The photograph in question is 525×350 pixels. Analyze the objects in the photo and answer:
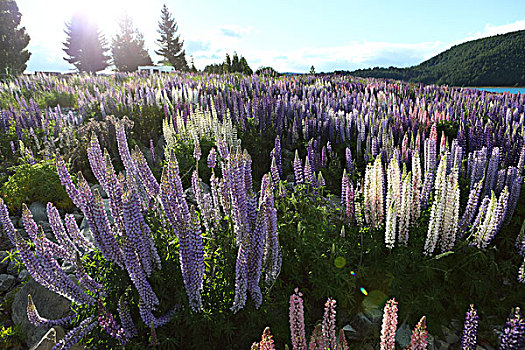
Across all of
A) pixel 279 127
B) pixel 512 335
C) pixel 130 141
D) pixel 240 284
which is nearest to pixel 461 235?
pixel 512 335

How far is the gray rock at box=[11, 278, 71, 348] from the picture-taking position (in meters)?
3.86

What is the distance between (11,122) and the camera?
30.8ft

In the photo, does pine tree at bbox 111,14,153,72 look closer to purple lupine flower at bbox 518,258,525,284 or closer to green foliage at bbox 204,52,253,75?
green foliage at bbox 204,52,253,75

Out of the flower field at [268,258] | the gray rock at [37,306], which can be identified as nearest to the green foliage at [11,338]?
the gray rock at [37,306]

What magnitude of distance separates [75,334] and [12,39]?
197ft

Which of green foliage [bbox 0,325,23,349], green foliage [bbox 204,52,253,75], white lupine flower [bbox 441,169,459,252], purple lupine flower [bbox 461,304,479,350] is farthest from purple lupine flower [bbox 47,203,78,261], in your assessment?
green foliage [bbox 204,52,253,75]

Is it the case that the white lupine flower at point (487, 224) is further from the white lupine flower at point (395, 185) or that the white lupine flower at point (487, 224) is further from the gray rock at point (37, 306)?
the gray rock at point (37, 306)

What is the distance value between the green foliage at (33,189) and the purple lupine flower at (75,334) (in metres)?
3.69

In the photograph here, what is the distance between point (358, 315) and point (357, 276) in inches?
17.9

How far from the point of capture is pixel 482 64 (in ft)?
205

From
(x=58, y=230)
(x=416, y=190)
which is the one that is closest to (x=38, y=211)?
(x=58, y=230)

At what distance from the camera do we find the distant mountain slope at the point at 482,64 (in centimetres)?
5784

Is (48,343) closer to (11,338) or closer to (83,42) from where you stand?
(11,338)

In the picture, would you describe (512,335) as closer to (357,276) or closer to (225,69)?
(357,276)
